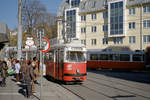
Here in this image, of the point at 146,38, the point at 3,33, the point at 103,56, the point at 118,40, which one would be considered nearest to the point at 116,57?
the point at 103,56

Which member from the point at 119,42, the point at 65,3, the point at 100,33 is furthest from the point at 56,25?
the point at 119,42

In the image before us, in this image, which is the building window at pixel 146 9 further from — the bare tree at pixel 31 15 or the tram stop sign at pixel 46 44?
the tram stop sign at pixel 46 44

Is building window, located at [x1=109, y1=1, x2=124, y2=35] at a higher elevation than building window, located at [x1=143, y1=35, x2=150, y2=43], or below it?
higher

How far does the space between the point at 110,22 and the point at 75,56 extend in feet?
106

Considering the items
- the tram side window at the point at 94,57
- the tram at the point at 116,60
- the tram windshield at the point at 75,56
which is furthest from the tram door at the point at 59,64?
the tram side window at the point at 94,57

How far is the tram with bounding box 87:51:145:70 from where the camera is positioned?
105ft

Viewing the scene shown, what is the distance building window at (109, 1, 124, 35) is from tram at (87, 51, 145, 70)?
11.7 m

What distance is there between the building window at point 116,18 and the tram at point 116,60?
11.7 meters

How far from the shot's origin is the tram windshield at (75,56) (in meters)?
15.9

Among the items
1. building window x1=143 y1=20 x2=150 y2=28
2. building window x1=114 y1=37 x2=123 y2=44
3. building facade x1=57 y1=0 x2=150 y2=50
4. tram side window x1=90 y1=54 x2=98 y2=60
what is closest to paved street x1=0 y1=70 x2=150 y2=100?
tram side window x1=90 y1=54 x2=98 y2=60

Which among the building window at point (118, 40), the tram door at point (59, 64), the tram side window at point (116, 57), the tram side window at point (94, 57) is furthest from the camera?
the building window at point (118, 40)

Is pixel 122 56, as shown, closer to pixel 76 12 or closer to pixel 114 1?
pixel 114 1

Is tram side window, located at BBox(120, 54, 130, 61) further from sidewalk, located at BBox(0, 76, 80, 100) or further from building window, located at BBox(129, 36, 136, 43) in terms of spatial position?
sidewalk, located at BBox(0, 76, 80, 100)

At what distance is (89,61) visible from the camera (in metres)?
37.2
